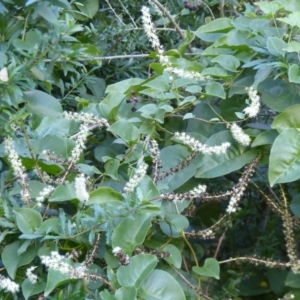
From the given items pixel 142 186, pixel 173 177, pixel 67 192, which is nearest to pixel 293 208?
pixel 173 177

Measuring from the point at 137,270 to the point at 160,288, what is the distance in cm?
6

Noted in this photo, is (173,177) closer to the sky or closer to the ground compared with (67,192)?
closer to the ground

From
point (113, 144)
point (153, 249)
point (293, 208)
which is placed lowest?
point (293, 208)

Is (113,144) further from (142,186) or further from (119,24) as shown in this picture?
(119,24)

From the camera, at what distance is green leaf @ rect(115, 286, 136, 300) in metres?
0.92

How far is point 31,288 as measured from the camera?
103 cm

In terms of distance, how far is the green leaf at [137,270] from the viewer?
3.16 feet

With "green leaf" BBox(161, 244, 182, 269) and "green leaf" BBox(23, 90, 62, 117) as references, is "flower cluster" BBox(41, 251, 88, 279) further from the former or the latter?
"green leaf" BBox(23, 90, 62, 117)

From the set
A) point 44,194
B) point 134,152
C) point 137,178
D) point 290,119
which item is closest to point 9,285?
point 44,194

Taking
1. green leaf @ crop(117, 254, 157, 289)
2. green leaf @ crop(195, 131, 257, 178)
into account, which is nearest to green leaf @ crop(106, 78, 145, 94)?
green leaf @ crop(195, 131, 257, 178)

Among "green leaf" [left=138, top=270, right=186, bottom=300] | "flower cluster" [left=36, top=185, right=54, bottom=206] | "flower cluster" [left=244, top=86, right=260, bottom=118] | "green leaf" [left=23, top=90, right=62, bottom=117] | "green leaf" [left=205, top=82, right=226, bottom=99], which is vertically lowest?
"green leaf" [left=138, top=270, right=186, bottom=300]

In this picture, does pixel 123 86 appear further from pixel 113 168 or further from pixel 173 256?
A: pixel 173 256

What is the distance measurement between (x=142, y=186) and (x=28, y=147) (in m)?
0.23

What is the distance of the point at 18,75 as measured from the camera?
106 centimetres
